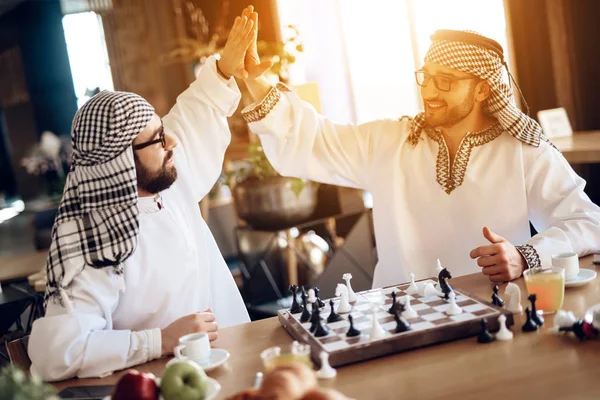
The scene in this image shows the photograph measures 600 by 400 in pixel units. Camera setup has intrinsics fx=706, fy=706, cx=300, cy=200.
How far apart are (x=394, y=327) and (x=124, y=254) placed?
762 mm

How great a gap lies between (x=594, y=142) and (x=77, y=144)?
279 cm

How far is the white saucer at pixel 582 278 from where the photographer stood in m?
1.91

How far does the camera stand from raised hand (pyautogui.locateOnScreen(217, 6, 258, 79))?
2.35 m

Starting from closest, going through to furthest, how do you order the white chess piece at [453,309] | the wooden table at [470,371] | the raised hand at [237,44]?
the wooden table at [470,371]
the white chess piece at [453,309]
the raised hand at [237,44]

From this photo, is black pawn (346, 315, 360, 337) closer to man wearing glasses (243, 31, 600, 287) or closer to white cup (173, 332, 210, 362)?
white cup (173, 332, 210, 362)

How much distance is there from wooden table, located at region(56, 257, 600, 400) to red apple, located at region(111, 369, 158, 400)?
0.27 m

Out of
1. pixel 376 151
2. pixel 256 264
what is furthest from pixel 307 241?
pixel 376 151

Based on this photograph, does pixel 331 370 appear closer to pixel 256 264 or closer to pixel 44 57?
pixel 256 264

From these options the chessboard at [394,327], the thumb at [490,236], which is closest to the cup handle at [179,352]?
the chessboard at [394,327]

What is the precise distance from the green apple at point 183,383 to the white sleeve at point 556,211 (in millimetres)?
1174

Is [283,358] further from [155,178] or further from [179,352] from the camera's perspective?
[155,178]

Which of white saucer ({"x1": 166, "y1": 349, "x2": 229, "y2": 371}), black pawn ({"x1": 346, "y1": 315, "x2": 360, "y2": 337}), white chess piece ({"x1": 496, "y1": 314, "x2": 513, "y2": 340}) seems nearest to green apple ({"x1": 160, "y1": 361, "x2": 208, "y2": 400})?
white saucer ({"x1": 166, "y1": 349, "x2": 229, "y2": 371})

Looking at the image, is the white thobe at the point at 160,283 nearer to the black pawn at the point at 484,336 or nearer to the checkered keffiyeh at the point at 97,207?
the checkered keffiyeh at the point at 97,207

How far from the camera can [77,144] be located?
1.96 metres
